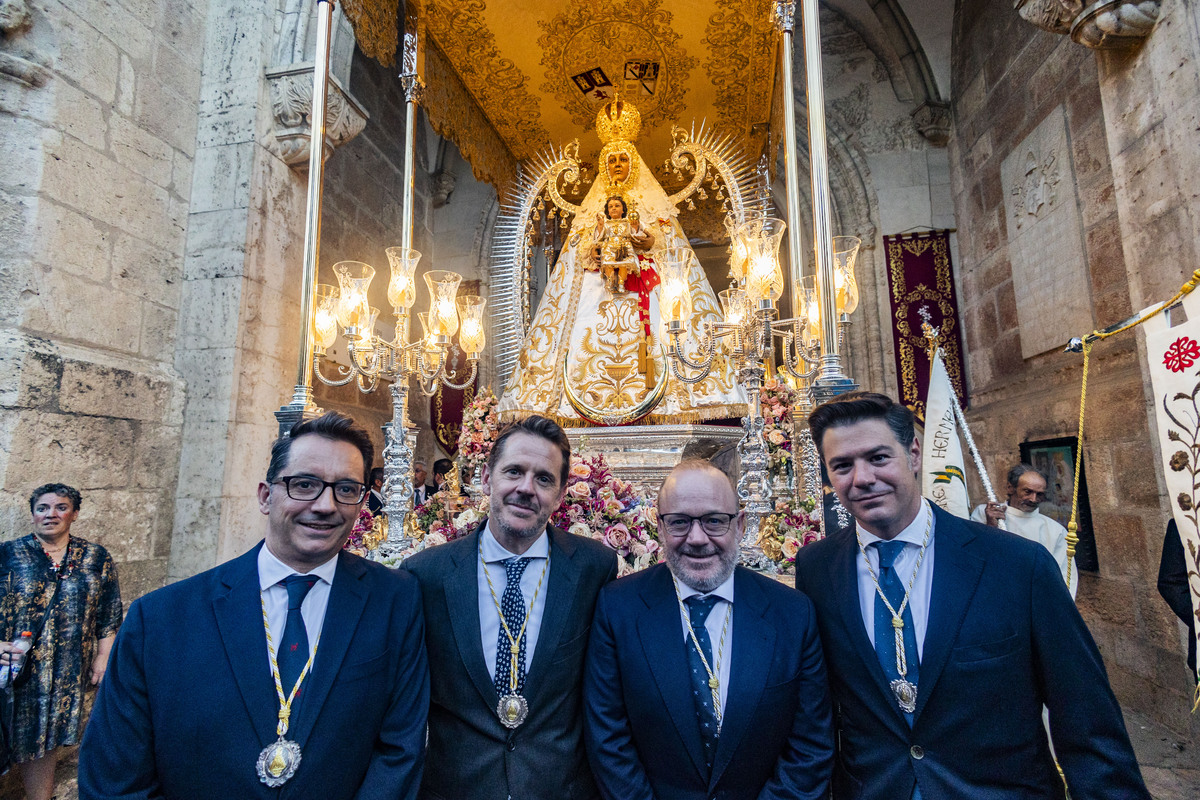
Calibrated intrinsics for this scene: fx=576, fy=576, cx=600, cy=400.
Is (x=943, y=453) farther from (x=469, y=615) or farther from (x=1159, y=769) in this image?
(x=469, y=615)

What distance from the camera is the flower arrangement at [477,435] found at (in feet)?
12.4

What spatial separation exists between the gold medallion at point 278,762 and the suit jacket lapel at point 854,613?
4.32ft

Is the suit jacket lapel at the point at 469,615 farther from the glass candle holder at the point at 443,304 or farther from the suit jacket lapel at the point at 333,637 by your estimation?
the glass candle holder at the point at 443,304

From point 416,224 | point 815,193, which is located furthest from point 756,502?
point 416,224

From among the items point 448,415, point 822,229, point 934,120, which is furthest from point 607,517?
point 934,120

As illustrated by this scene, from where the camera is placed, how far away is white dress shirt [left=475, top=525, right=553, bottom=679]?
5.19 feet

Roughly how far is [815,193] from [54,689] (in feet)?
14.3

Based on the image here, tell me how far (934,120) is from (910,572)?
22.2ft

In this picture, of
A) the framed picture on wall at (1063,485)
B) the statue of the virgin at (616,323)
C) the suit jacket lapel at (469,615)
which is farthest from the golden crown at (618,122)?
the framed picture on wall at (1063,485)

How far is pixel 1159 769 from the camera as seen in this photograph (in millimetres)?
2920

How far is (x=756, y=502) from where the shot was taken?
2.70 m

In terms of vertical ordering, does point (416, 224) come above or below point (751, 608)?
above

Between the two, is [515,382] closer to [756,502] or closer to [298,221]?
[298,221]

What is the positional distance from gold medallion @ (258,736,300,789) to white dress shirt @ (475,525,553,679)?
47 cm
